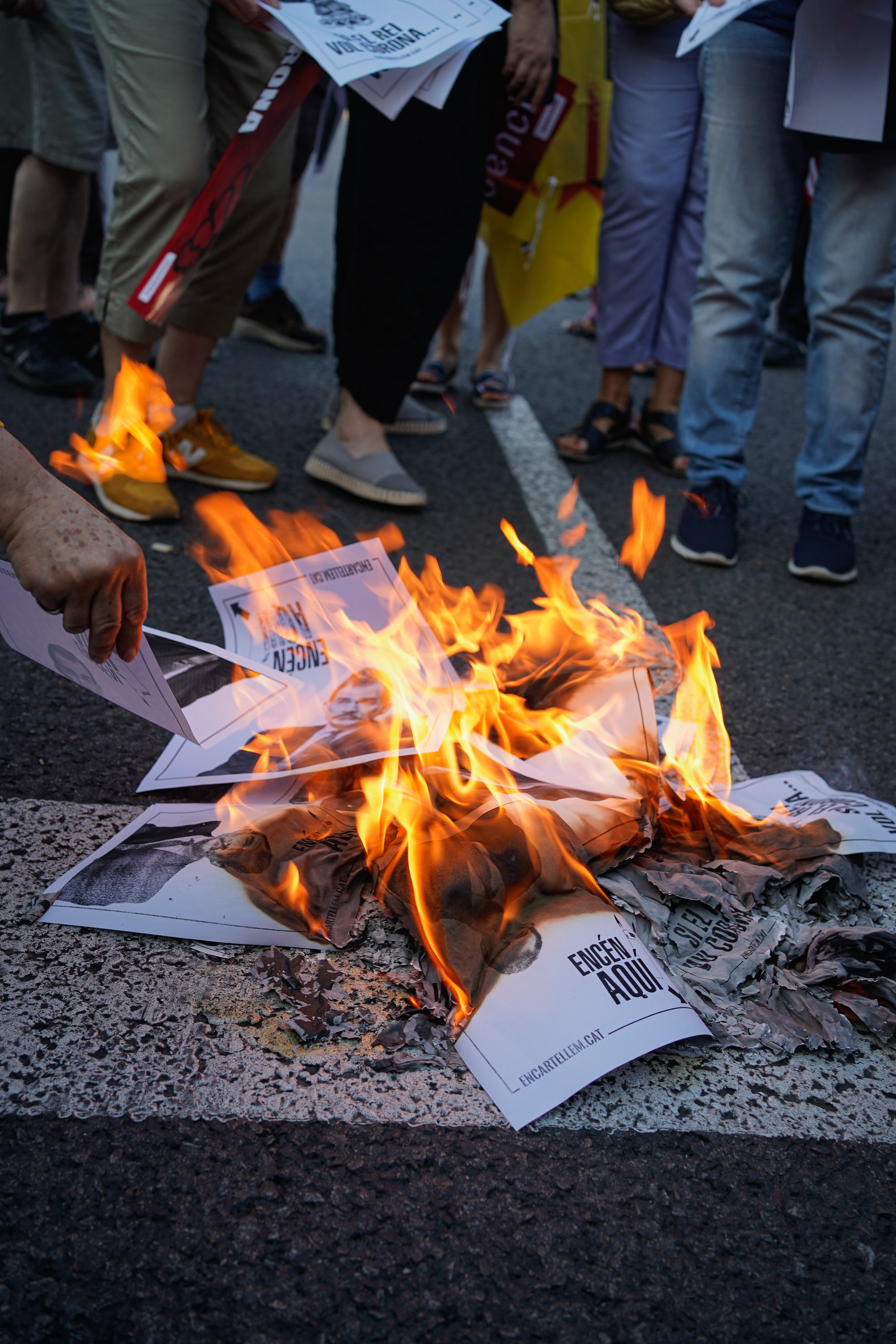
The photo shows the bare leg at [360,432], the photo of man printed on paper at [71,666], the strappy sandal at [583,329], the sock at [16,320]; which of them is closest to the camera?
the photo of man printed on paper at [71,666]

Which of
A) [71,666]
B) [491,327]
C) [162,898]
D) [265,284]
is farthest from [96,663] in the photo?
[265,284]

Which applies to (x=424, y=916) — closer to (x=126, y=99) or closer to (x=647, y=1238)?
(x=647, y=1238)

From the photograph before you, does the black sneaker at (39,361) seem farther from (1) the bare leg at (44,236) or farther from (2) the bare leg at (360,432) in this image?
(2) the bare leg at (360,432)

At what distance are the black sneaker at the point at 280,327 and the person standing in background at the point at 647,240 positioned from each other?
1.40 meters

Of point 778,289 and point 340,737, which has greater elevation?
point 778,289

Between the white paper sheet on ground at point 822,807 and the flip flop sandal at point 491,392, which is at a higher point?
→ the white paper sheet on ground at point 822,807

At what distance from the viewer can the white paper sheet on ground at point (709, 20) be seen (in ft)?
7.60

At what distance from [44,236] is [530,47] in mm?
1759

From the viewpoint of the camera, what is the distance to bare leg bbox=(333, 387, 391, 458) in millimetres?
3104

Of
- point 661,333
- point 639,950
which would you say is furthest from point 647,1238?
point 661,333

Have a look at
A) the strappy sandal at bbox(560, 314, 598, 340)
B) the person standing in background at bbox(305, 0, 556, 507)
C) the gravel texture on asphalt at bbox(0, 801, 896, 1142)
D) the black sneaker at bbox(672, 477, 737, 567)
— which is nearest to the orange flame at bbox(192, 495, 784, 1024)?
the gravel texture on asphalt at bbox(0, 801, 896, 1142)

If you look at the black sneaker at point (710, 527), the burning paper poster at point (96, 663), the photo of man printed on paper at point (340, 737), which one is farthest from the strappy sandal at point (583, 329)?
the burning paper poster at point (96, 663)

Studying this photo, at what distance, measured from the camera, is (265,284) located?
465cm

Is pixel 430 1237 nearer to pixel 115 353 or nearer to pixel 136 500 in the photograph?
pixel 136 500
